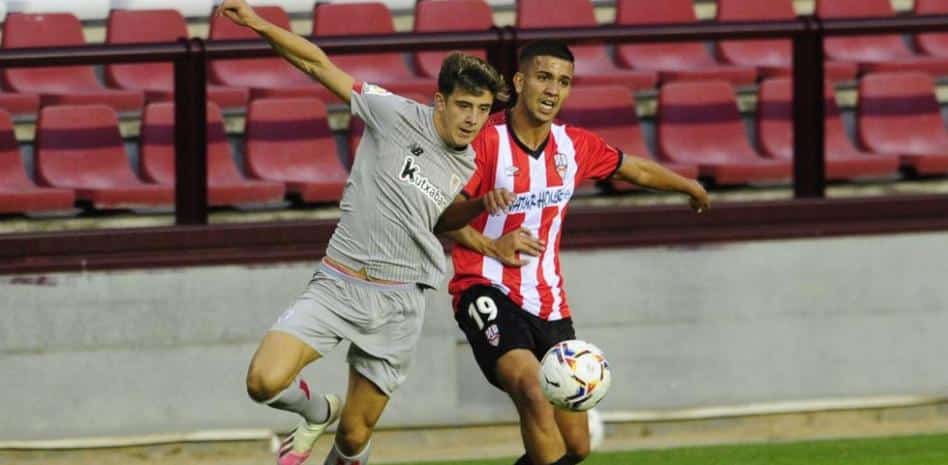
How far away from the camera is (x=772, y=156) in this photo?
12.9m

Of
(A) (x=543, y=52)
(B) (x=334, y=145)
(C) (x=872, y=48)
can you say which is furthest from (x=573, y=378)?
(C) (x=872, y=48)

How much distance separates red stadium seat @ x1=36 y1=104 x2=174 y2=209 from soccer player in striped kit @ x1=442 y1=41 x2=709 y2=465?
285 centimetres

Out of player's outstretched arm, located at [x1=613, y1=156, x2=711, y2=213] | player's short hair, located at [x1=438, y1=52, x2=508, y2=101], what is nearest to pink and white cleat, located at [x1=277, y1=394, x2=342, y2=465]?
player's short hair, located at [x1=438, y1=52, x2=508, y2=101]

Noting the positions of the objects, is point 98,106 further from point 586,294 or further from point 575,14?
point 575,14

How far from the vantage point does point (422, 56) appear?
13430 millimetres

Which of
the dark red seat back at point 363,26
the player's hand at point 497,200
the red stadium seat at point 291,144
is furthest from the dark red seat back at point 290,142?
the player's hand at point 497,200

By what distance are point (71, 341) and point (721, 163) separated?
406cm

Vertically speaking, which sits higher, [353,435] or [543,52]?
[543,52]

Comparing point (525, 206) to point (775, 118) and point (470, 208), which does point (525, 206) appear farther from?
point (775, 118)

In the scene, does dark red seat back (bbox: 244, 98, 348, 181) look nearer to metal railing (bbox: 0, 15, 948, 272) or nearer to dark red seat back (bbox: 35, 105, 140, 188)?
metal railing (bbox: 0, 15, 948, 272)

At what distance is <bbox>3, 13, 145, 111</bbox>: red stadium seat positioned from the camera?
39.5ft

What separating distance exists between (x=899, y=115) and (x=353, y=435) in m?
5.54

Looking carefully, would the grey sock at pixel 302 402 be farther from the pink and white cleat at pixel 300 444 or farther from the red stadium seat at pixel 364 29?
the red stadium seat at pixel 364 29

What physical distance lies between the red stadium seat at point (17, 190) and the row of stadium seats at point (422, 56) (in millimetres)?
402
